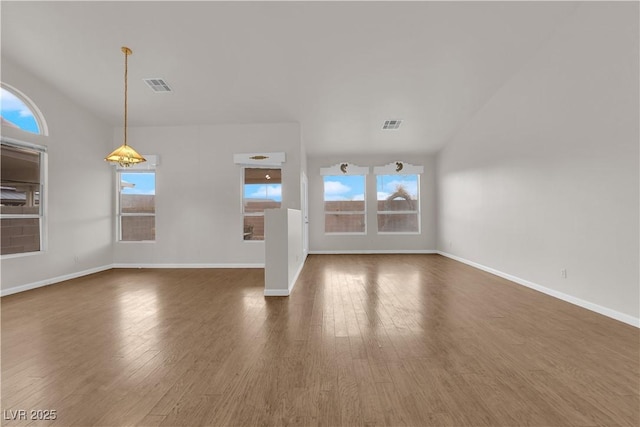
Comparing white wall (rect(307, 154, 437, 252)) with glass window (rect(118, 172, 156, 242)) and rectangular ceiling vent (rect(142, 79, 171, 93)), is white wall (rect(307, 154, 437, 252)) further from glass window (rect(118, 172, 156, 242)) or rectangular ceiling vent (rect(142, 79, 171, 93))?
rectangular ceiling vent (rect(142, 79, 171, 93))

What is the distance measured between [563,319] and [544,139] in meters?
2.45

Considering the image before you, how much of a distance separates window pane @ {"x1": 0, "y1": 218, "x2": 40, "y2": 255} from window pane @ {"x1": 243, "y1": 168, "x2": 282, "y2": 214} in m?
3.51

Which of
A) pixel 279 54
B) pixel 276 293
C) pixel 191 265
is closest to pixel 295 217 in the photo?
pixel 276 293

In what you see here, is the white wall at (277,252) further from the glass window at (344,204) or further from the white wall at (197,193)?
the glass window at (344,204)

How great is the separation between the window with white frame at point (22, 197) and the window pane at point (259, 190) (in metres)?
3.44

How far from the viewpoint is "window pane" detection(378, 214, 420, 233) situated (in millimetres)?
9102

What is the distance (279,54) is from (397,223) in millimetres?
6163

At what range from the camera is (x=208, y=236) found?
6.57 m

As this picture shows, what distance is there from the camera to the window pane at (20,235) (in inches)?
173

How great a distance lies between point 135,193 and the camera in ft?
22.0

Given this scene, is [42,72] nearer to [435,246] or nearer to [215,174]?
[215,174]

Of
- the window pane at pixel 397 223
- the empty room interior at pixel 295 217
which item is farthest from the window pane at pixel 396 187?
the empty room interior at pixel 295 217

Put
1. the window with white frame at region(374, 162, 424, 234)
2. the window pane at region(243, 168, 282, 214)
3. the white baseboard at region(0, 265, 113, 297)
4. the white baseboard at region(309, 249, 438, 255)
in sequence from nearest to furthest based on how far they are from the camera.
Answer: the white baseboard at region(0, 265, 113, 297) → the window pane at region(243, 168, 282, 214) → the white baseboard at region(309, 249, 438, 255) → the window with white frame at region(374, 162, 424, 234)

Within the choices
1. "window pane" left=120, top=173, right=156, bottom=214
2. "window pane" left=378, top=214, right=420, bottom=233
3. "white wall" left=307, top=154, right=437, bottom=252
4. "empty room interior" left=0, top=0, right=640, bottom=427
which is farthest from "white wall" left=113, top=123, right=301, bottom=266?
"window pane" left=378, top=214, right=420, bottom=233
